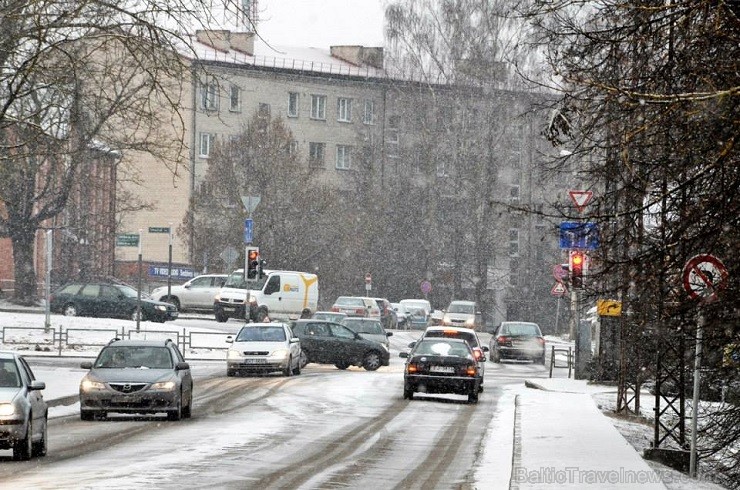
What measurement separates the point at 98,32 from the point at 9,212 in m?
38.8

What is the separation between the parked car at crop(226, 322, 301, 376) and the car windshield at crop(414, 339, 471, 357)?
737 cm

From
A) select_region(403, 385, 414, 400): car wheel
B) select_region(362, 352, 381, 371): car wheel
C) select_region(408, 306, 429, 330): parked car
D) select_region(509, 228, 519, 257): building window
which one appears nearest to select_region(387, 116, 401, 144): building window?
select_region(509, 228, 519, 257): building window

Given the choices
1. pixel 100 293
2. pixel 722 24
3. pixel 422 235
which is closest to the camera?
pixel 722 24

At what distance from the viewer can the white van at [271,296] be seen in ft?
214

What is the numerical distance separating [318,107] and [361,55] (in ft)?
21.0

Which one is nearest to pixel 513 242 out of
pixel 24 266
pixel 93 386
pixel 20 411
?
pixel 24 266

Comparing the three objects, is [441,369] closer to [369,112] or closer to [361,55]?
[369,112]

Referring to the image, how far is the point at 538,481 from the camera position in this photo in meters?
16.3

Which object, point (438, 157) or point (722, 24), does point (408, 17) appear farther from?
point (722, 24)

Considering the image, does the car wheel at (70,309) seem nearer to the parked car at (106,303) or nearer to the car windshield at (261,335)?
the parked car at (106,303)

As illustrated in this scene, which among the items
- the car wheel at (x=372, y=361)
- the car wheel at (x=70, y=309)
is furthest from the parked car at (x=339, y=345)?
the car wheel at (x=70, y=309)

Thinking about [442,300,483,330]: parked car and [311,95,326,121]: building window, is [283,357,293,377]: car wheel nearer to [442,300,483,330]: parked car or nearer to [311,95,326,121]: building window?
[442,300,483,330]: parked car

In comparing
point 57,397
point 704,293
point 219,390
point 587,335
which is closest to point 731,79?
point 704,293

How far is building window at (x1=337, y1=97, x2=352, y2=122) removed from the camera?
4323 inches
